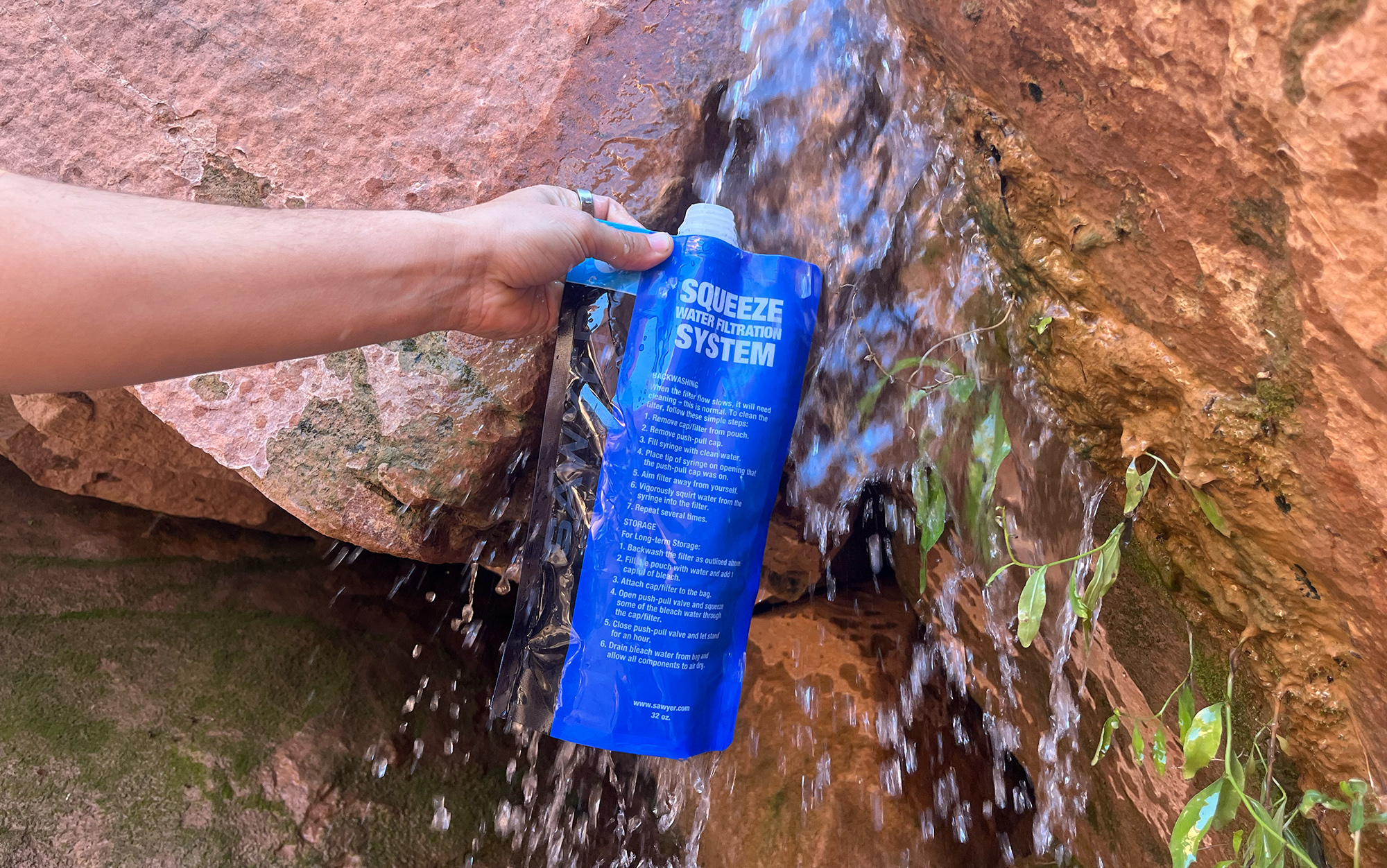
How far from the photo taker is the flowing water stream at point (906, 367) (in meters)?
1.06

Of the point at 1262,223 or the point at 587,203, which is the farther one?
the point at 587,203

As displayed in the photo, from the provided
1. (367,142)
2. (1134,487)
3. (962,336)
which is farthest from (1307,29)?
(367,142)

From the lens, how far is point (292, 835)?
1361 mm

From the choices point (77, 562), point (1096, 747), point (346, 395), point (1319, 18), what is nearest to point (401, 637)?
point (77, 562)

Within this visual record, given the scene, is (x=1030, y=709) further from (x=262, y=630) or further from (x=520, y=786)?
(x=262, y=630)

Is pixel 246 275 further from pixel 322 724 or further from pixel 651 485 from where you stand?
pixel 322 724

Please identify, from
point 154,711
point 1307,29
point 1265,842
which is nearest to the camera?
point 1307,29

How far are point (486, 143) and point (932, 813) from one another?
4.67 ft

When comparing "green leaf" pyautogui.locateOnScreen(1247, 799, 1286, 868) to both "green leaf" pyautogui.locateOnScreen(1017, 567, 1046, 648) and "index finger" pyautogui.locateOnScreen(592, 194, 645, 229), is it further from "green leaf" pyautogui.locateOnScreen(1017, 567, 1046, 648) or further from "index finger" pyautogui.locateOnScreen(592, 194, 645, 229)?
"index finger" pyautogui.locateOnScreen(592, 194, 645, 229)

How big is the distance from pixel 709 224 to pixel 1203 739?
2.50ft

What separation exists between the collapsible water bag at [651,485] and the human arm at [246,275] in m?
0.08

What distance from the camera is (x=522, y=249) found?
3.01 ft

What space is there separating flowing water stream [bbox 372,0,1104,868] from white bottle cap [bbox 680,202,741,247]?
183mm

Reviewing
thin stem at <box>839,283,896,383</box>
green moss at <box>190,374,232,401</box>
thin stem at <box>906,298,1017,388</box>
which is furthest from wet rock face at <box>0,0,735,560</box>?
thin stem at <box>906,298,1017,388</box>
